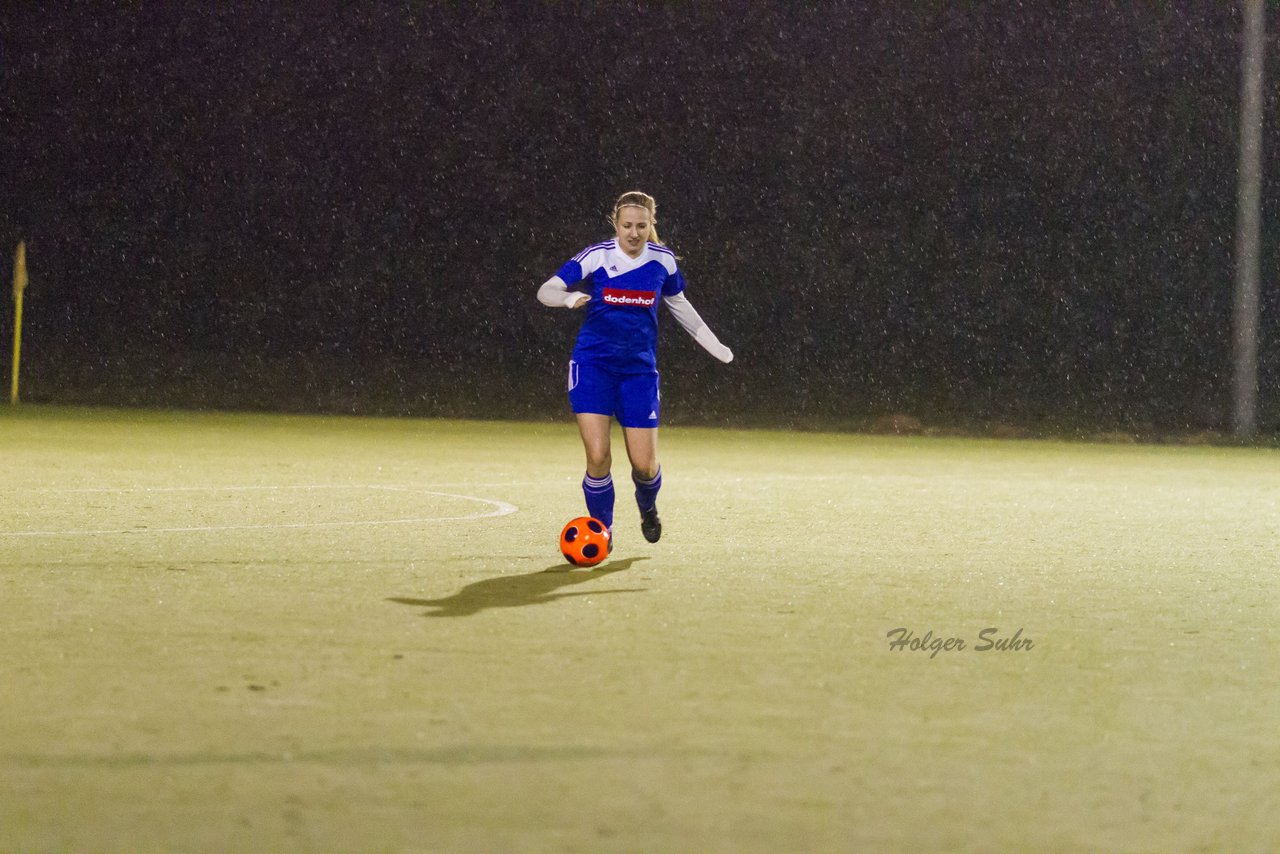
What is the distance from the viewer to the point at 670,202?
32656 millimetres

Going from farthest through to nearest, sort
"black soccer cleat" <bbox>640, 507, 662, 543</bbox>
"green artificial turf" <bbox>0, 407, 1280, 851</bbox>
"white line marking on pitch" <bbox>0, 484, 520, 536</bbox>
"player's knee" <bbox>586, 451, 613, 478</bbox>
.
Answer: "white line marking on pitch" <bbox>0, 484, 520, 536</bbox>, "black soccer cleat" <bbox>640, 507, 662, 543</bbox>, "player's knee" <bbox>586, 451, 613, 478</bbox>, "green artificial turf" <bbox>0, 407, 1280, 851</bbox>

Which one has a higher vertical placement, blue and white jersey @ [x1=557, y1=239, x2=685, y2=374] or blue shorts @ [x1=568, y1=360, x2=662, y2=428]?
blue and white jersey @ [x1=557, y1=239, x2=685, y2=374]

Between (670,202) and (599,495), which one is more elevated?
(670,202)

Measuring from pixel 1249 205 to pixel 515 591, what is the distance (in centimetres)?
1860

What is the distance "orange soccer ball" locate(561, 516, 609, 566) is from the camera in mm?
10109

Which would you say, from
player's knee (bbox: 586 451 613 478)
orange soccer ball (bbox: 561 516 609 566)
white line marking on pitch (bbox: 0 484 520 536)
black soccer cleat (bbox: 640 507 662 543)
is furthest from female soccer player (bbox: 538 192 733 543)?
white line marking on pitch (bbox: 0 484 520 536)

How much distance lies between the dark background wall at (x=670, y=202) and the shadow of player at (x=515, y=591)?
60.3ft

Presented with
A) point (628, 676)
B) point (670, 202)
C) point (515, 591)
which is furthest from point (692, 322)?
point (670, 202)

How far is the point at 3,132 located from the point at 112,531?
2704 centimetres

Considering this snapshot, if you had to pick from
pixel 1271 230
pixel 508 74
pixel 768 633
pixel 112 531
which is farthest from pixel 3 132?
pixel 768 633

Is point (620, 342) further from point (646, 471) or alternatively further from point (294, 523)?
point (294, 523)

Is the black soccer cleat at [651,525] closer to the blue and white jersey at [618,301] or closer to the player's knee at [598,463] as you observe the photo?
the player's knee at [598,463]

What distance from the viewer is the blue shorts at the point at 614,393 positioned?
1032 centimetres

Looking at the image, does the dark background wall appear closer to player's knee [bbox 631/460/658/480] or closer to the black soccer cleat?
the black soccer cleat
